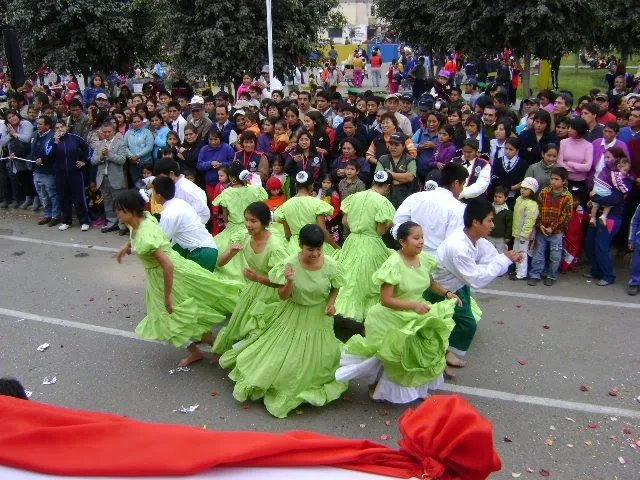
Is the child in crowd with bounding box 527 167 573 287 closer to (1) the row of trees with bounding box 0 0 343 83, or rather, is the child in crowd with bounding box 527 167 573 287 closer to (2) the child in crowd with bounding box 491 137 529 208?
(2) the child in crowd with bounding box 491 137 529 208

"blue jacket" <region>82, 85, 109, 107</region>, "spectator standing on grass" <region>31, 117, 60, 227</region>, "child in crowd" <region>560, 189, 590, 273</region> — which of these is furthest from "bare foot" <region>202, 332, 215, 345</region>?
"blue jacket" <region>82, 85, 109, 107</region>

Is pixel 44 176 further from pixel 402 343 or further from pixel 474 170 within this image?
pixel 402 343

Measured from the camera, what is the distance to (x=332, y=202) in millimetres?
8414

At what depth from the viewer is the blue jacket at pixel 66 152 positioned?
35.1 ft

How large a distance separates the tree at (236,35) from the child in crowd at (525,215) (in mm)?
A: 7733

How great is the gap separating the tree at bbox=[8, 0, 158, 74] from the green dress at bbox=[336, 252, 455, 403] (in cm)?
1124

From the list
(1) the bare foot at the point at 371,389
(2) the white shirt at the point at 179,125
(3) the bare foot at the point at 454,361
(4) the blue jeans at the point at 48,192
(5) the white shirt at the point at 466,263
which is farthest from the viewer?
(4) the blue jeans at the point at 48,192

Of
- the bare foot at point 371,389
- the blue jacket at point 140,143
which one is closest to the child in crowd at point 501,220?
the bare foot at point 371,389

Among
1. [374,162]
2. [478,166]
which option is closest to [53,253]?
[374,162]

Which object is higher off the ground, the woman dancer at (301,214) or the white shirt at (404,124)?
the white shirt at (404,124)

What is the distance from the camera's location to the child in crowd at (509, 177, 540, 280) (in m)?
7.82

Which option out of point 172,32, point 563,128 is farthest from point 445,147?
point 172,32

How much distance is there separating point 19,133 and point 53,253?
114 inches

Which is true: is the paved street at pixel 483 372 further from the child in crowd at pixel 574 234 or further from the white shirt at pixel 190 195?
the white shirt at pixel 190 195
